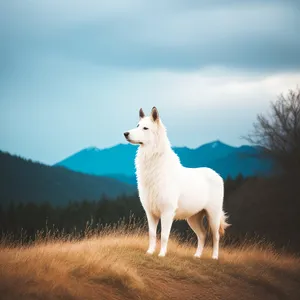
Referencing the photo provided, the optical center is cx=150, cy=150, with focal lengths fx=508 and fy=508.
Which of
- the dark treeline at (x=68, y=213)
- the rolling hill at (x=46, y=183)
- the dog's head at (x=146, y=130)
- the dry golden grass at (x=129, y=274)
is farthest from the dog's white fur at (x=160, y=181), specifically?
the rolling hill at (x=46, y=183)

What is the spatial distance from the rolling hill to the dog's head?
78087mm

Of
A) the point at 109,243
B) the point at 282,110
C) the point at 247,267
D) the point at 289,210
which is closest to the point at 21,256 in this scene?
the point at 109,243

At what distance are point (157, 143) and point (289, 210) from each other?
18924 mm

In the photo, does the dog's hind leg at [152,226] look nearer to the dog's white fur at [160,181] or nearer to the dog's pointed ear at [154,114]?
the dog's white fur at [160,181]

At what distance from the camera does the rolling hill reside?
332ft

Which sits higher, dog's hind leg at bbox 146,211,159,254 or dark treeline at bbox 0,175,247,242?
dog's hind leg at bbox 146,211,159,254

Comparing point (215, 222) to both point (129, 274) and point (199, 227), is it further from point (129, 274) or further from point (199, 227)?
point (129, 274)

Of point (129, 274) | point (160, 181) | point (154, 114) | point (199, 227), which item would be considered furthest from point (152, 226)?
point (154, 114)

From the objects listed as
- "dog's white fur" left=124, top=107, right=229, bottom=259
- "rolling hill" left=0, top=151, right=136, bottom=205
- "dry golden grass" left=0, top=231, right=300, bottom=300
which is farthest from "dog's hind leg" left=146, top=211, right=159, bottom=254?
"rolling hill" left=0, top=151, right=136, bottom=205

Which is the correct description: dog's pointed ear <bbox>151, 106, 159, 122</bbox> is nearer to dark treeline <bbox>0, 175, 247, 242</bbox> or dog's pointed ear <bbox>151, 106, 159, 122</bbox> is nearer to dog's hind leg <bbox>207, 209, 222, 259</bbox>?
dog's hind leg <bbox>207, 209, 222, 259</bbox>

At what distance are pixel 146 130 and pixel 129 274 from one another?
8.87 ft

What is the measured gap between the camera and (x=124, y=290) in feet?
28.0

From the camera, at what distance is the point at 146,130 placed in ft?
31.9

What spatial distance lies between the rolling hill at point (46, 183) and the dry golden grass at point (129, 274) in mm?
75993
